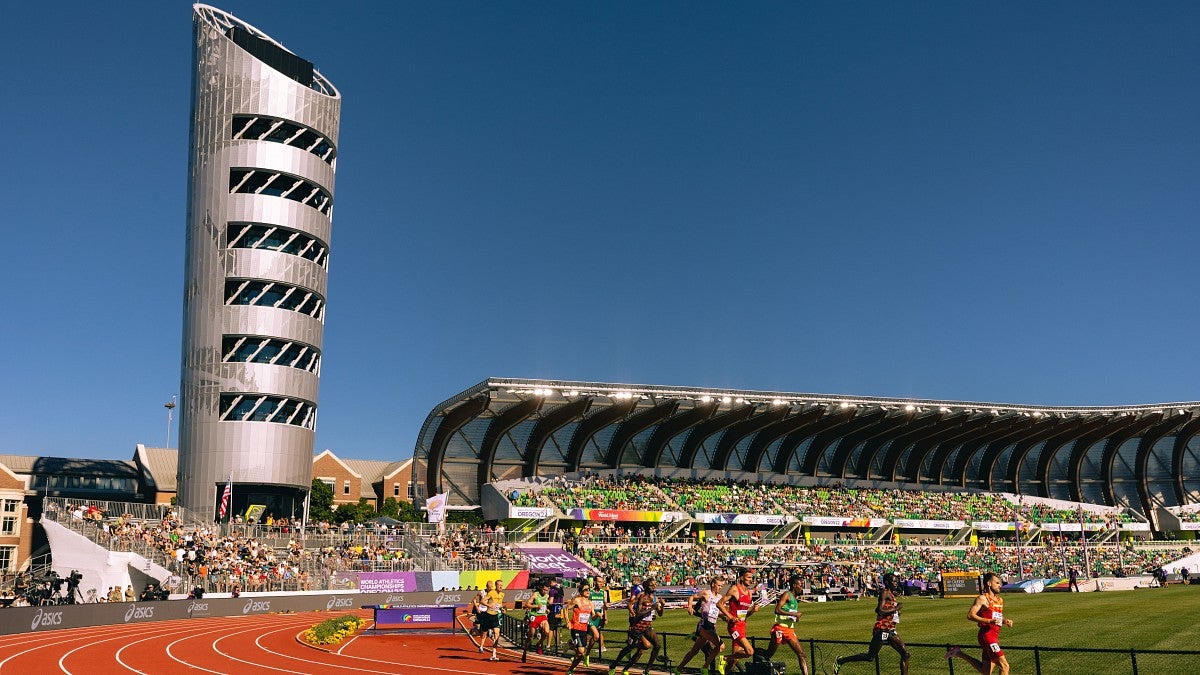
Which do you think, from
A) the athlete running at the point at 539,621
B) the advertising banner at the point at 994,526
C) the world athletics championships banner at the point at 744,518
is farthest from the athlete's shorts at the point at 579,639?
the advertising banner at the point at 994,526

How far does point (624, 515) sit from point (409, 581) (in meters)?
25.0

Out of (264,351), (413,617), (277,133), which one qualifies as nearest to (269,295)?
(264,351)

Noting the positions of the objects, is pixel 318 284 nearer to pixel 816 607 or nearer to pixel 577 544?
pixel 577 544

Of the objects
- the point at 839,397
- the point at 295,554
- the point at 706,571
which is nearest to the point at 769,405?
the point at 839,397

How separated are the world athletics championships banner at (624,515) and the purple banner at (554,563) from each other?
620 centimetres

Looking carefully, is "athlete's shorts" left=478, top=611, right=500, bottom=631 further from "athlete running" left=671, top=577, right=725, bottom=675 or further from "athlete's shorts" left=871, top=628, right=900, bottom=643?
"athlete's shorts" left=871, top=628, right=900, bottom=643

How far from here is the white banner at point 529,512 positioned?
66688mm

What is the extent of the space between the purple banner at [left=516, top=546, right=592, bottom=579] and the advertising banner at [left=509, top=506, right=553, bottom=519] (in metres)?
5.22

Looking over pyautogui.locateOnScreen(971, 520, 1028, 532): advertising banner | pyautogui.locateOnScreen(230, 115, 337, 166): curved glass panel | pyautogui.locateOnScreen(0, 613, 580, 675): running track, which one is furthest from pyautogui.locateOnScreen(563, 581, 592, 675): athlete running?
pyautogui.locateOnScreen(971, 520, 1028, 532): advertising banner

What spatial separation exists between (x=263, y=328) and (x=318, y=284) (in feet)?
18.5

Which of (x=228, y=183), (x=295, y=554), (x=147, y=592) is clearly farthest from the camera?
(x=228, y=183)

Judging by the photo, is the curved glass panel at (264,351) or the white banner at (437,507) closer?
the white banner at (437,507)

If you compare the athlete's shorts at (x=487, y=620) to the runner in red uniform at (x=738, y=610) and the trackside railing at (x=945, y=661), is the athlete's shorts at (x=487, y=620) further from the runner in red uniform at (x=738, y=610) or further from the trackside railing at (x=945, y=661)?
the runner in red uniform at (x=738, y=610)

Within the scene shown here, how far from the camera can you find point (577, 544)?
63656 millimetres
